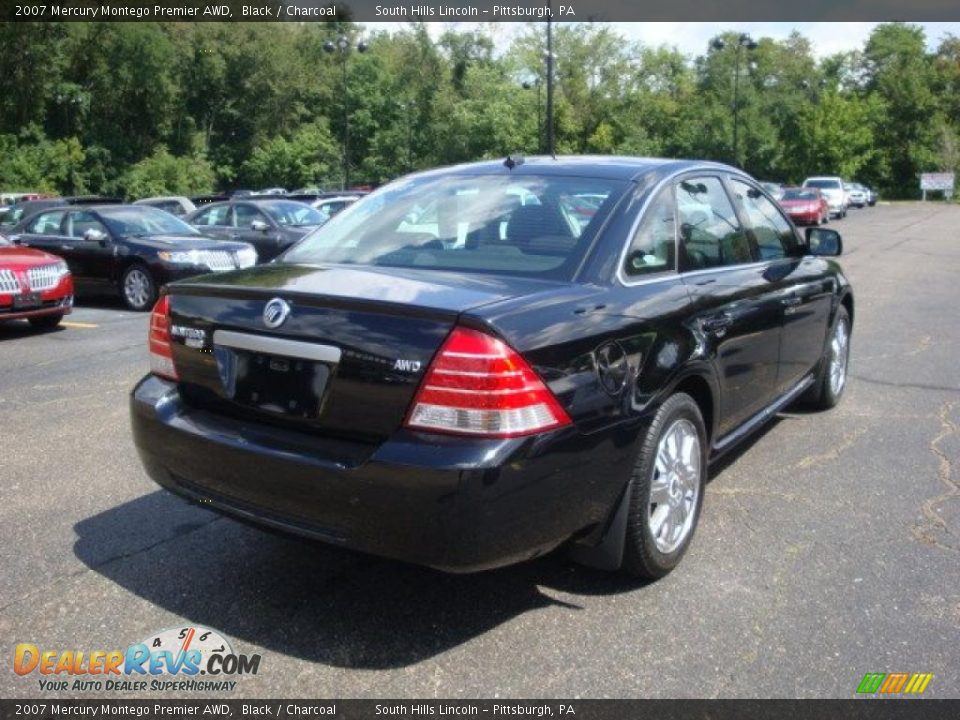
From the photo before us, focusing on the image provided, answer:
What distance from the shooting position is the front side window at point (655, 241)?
11.3 ft

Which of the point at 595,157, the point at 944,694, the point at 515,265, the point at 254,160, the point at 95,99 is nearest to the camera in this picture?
the point at 944,694

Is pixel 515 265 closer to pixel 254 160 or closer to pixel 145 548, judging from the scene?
pixel 145 548

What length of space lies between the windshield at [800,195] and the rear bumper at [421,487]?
107 feet

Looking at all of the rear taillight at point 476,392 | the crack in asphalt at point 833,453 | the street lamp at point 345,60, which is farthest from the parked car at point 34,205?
the rear taillight at point 476,392

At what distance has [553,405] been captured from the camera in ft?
9.12

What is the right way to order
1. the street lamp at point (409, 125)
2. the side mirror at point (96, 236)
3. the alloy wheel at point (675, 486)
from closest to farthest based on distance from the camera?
the alloy wheel at point (675, 486)
the side mirror at point (96, 236)
the street lamp at point (409, 125)

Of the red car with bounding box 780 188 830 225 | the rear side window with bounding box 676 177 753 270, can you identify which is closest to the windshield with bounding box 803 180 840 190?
the red car with bounding box 780 188 830 225

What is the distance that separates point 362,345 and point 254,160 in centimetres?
6353

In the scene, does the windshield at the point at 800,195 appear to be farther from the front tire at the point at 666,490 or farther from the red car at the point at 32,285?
the front tire at the point at 666,490

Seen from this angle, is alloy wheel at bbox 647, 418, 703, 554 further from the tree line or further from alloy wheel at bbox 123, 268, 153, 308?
the tree line

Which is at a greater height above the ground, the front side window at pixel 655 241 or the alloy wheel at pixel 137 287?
the front side window at pixel 655 241

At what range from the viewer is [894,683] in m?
2.75

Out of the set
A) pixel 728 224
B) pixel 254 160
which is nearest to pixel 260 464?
pixel 728 224

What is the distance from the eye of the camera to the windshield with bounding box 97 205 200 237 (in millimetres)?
12445
